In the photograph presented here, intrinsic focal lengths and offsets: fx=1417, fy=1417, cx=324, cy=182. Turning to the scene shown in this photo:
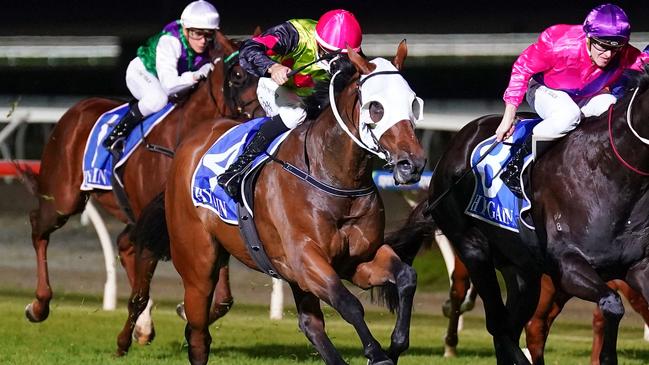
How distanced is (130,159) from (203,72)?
642 mm

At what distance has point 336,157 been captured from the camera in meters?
5.44

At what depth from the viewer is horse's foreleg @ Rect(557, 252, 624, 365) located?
18.0 ft

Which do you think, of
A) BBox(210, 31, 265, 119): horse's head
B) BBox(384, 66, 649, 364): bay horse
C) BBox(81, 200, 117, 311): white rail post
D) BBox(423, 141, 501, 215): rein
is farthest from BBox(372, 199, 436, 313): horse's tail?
BBox(81, 200, 117, 311): white rail post

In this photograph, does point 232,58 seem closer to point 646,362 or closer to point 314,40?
point 314,40

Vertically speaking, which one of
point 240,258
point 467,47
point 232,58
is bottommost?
point 467,47

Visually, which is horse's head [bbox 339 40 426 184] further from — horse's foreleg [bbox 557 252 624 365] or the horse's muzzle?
horse's foreleg [bbox 557 252 624 365]

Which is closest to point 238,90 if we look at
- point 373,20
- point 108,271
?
point 108,271

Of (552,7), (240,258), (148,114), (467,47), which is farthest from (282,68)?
(467,47)

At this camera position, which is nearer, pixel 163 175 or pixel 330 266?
pixel 330 266

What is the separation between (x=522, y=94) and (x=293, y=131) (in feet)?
3.53

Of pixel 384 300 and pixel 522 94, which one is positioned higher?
pixel 522 94

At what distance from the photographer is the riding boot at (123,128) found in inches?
318

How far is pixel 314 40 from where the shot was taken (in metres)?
6.14

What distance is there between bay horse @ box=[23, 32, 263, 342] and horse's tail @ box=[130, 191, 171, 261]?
0.24 ft
